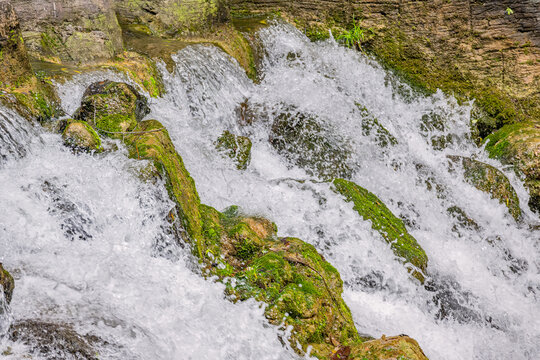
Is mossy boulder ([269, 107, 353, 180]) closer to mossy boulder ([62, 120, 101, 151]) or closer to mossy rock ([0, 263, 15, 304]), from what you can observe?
mossy boulder ([62, 120, 101, 151])

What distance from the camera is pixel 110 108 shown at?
197 inches

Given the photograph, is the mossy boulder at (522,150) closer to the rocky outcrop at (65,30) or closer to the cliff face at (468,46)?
the cliff face at (468,46)

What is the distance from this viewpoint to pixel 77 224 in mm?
3811

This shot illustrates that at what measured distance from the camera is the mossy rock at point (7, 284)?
2760mm

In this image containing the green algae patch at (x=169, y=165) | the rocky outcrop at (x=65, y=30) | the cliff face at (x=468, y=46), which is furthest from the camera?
the cliff face at (x=468, y=46)

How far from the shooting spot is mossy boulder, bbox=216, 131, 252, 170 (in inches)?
248

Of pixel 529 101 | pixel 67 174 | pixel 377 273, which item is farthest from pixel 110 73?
pixel 529 101

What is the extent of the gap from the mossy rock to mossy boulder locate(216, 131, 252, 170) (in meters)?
3.65

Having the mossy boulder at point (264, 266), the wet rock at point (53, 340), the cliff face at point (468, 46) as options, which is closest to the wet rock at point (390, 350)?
the mossy boulder at point (264, 266)

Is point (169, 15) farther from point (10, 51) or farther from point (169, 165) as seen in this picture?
point (169, 165)

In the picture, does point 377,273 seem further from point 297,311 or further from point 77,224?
point 77,224

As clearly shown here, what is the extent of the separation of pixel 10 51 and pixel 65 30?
1910mm

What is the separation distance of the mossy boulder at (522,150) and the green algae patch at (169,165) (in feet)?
18.0

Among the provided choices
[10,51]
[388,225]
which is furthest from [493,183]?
[10,51]
